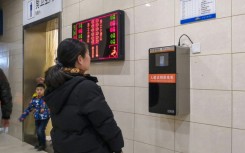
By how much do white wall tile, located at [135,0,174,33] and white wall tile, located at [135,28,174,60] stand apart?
0.05 m

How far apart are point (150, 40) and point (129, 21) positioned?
39cm

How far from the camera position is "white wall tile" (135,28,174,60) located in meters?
2.42

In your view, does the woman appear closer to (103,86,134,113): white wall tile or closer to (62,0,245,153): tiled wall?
(62,0,245,153): tiled wall

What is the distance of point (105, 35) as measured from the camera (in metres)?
2.95

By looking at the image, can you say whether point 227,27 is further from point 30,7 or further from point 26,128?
point 26,128

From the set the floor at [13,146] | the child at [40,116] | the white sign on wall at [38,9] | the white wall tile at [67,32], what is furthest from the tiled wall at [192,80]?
the floor at [13,146]

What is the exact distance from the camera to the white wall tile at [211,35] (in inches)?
78.6

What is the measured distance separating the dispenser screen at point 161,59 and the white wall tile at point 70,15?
164cm

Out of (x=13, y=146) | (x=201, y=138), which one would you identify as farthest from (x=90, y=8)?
(x=13, y=146)

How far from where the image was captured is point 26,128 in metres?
4.89

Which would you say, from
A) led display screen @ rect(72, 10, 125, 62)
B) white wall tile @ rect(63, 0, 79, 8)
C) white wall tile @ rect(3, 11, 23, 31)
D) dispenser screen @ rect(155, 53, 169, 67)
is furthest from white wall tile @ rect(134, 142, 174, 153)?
white wall tile @ rect(3, 11, 23, 31)

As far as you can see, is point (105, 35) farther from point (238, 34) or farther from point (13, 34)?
point (13, 34)

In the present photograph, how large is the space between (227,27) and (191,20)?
33 centimetres

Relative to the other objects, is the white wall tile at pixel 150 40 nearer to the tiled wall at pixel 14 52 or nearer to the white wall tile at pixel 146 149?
the white wall tile at pixel 146 149
